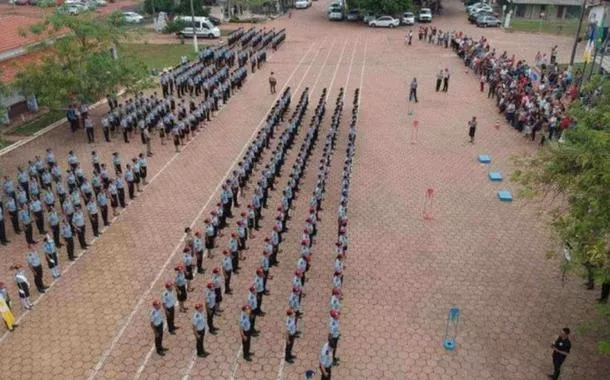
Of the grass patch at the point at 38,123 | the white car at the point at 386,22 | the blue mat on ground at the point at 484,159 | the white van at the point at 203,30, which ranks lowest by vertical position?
the grass patch at the point at 38,123

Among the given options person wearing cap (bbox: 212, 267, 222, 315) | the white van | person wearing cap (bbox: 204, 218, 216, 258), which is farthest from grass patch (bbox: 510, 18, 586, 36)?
person wearing cap (bbox: 212, 267, 222, 315)

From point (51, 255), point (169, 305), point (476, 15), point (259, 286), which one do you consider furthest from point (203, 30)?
point (169, 305)

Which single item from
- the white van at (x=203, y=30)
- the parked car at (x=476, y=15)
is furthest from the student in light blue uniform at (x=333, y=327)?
the parked car at (x=476, y=15)

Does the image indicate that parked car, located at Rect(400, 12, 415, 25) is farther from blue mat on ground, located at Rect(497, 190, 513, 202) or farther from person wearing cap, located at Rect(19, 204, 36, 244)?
person wearing cap, located at Rect(19, 204, 36, 244)

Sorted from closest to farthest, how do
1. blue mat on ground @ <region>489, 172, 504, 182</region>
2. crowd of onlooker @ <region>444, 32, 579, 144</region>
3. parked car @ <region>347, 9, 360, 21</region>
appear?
blue mat on ground @ <region>489, 172, 504, 182</region> < crowd of onlooker @ <region>444, 32, 579, 144</region> < parked car @ <region>347, 9, 360, 21</region>

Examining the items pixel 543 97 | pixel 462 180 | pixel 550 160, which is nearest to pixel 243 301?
pixel 550 160

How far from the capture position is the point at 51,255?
40.5 feet

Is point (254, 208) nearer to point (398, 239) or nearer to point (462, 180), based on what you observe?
point (398, 239)

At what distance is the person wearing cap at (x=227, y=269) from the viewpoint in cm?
1173

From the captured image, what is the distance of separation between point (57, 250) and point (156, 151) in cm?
690

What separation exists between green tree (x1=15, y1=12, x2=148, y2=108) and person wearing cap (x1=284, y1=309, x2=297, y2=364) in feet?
48.2

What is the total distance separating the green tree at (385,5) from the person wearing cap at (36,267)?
133ft

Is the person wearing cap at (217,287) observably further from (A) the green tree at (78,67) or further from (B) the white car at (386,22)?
(B) the white car at (386,22)

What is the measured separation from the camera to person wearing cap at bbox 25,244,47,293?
11725mm
